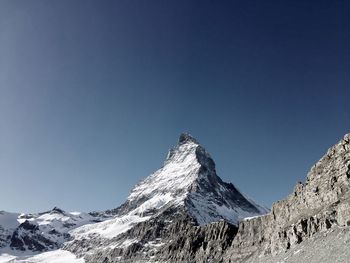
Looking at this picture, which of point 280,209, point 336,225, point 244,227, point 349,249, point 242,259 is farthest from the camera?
point 244,227

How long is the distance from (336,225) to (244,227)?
81.7 meters

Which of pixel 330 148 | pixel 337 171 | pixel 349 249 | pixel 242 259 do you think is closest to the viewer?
pixel 349 249

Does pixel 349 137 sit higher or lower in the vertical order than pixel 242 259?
higher

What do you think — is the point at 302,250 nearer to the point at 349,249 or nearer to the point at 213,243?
the point at 349,249

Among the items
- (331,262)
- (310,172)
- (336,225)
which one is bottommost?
(331,262)

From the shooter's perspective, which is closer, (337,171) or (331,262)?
(331,262)

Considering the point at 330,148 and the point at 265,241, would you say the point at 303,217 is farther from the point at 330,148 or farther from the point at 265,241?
the point at 265,241

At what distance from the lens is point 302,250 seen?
109 m

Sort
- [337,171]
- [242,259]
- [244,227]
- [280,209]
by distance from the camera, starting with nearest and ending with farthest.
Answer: [337,171] → [280,209] → [242,259] → [244,227]

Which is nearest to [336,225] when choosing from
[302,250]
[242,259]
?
[302,250]

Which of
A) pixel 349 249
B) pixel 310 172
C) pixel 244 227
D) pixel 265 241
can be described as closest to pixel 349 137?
pixel 310 172

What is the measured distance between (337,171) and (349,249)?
116ft

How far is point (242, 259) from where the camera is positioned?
164 m

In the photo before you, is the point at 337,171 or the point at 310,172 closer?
the point at 337,171
